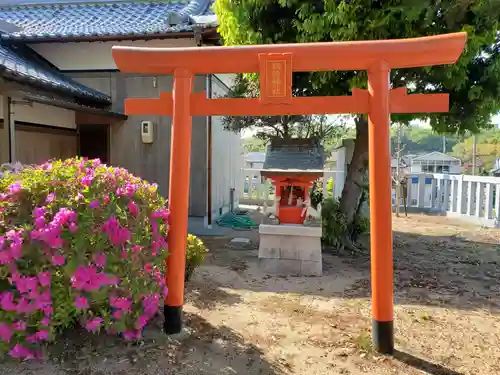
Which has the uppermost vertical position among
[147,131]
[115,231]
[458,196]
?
[147,131]

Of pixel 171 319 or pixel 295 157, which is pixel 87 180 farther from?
pixel 295 157

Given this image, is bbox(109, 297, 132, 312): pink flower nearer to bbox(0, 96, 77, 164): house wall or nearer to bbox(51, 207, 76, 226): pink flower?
bbox(51, 207, 76, 226): pink flower

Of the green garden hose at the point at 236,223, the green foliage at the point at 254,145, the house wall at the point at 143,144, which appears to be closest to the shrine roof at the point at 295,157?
the green foliage at the point at 254,145

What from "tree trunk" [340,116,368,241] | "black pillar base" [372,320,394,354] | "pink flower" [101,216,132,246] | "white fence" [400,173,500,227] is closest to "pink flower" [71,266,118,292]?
"pink flower" [101,216,132,246]

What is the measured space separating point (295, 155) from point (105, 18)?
21.3ft

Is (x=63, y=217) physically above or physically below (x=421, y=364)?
above

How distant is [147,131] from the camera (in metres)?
7.66

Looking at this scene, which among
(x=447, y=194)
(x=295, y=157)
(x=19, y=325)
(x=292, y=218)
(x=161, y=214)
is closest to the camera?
(x=19, y=325)

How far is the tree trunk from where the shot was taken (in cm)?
659

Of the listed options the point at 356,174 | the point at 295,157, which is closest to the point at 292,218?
the point at 295,157

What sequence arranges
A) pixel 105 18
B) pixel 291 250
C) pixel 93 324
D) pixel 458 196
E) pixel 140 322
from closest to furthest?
1. pixel 93 324
2. pixel 140 322
3. pixel 291 250
4. pixel 105 18
5. pixel 458 196

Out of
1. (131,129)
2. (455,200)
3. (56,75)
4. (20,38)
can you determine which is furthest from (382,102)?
(455,200)

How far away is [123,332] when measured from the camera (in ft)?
9.91

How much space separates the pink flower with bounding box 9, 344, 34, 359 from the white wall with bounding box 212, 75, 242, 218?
6100 millimetres
